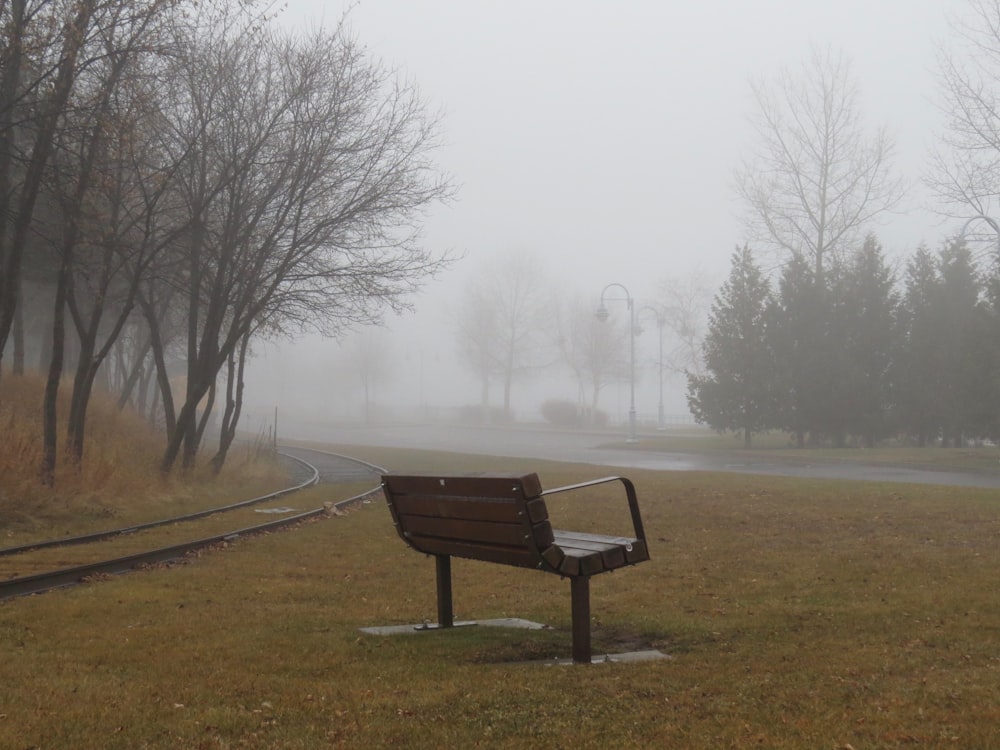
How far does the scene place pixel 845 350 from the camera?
128 ft

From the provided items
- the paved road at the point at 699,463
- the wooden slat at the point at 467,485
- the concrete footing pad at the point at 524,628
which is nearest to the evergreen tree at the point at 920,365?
the paved road at the point at 699,463

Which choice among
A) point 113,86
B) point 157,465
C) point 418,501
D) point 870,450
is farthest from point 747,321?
point 418,501

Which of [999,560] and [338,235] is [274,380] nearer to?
[338,235]

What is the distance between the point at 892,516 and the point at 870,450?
23.2 m

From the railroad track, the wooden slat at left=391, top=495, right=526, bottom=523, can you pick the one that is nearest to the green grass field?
the railroad track

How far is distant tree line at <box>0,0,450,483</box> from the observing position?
50.1ft

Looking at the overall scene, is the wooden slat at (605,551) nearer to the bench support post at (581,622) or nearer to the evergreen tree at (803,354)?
the bench support post at (581,622)

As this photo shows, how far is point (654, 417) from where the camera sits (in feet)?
297

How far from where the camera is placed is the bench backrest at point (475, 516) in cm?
552

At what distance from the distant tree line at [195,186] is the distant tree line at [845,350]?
787 inches

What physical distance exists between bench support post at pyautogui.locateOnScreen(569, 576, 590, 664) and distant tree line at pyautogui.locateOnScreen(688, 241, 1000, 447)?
3435cm

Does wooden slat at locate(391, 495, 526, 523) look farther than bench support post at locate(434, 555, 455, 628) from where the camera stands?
No

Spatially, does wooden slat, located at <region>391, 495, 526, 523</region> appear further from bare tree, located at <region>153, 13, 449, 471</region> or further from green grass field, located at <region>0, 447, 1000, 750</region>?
bare tree, located at <region>153, 13, 449, 471</region>

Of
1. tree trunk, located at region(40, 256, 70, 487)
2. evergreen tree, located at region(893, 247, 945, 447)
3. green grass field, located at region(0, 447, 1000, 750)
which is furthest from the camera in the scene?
evergreen tree, located at region(893, 247, 945, 447)
